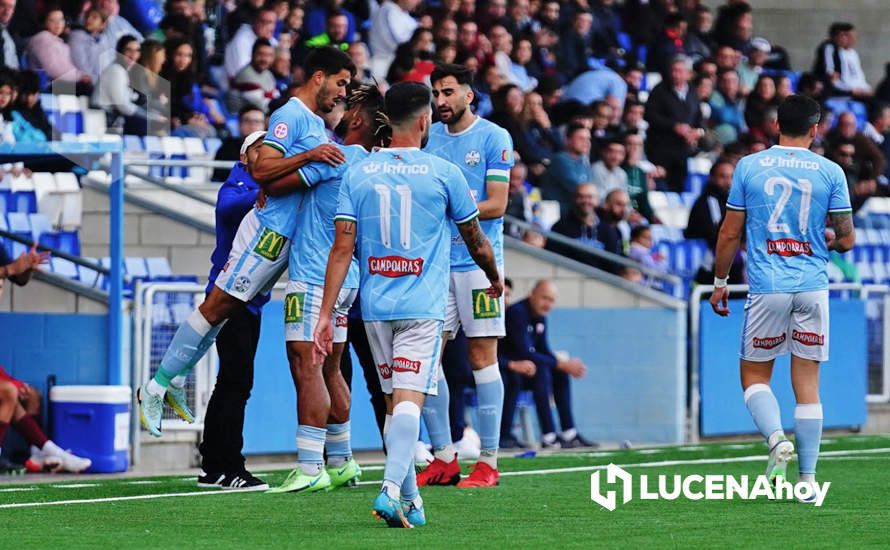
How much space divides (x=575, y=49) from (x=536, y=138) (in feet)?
12.8

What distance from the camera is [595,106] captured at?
67.2ft

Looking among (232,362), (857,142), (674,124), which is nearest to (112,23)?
(674,124)

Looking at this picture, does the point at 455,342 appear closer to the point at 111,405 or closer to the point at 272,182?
the point at 111,405

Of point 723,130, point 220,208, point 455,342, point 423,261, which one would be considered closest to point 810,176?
point 423,261

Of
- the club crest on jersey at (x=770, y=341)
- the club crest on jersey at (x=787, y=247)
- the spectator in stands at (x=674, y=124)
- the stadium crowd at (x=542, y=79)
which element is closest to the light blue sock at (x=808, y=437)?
the club crest on jersey at (x=770, y=341)

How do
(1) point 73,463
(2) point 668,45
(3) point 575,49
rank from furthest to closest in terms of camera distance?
(2) point 668,45
(3) point 575,49
(1) point 73,463

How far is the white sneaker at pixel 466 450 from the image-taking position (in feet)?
44.8

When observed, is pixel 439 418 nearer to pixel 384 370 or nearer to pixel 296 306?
pixel 296 306

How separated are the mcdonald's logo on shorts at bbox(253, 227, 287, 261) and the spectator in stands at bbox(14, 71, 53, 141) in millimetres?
5587

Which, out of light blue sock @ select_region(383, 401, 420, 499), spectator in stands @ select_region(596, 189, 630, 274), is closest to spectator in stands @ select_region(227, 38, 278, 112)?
spectator in stands @ select_region(596, 189, 630, 274)

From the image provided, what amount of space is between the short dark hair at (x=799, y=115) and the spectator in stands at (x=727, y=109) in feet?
44.4

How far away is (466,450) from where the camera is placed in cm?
1379

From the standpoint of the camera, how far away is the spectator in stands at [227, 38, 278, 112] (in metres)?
A: 18.0

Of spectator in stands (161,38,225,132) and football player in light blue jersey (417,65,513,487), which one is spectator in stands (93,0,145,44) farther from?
football player in light blue jersey (417,65,513,487)
